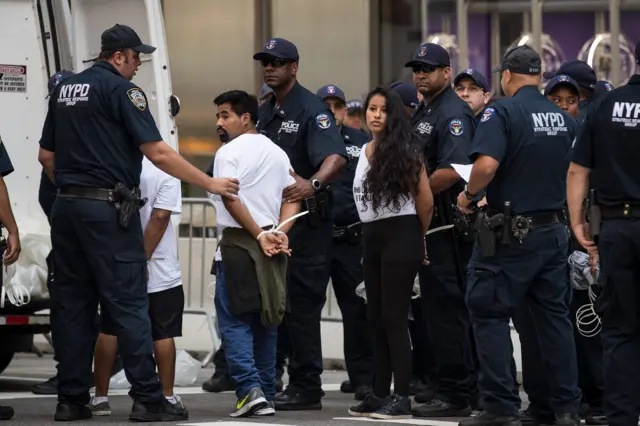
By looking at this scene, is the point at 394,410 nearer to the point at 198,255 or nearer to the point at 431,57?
the point at 431,57

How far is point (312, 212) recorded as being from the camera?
991 centimetres

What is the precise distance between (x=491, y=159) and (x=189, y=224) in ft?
18.9

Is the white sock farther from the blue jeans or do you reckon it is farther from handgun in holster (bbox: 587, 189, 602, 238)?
handgun in holster (bbox: 587, 189, 602, 238)

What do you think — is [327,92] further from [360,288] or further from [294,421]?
[294,421]

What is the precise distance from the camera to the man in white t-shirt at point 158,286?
9328 mm

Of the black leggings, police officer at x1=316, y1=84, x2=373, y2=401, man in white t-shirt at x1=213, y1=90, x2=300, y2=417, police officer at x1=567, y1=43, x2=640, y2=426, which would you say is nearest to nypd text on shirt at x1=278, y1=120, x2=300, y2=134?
man in white t-shirt at x1=213, y1=90, x2=300, y2=417

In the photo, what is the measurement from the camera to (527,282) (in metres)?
8.62

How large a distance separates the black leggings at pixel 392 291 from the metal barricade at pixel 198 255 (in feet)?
15.3

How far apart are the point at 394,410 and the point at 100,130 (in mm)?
2262

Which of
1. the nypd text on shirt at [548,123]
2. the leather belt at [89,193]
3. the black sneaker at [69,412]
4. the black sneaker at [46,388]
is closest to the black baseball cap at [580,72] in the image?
the nypd text on shirt at [548,123]

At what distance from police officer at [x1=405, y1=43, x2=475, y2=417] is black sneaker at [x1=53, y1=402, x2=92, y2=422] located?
1986 mm

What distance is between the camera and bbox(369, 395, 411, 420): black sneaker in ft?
29.8

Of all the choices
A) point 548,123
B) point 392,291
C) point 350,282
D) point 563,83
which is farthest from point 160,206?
point 563,83

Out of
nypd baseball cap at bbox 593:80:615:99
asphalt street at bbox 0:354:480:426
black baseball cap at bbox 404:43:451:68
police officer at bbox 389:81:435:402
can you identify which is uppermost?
black baseball cap at bbox 404:43:451:68
